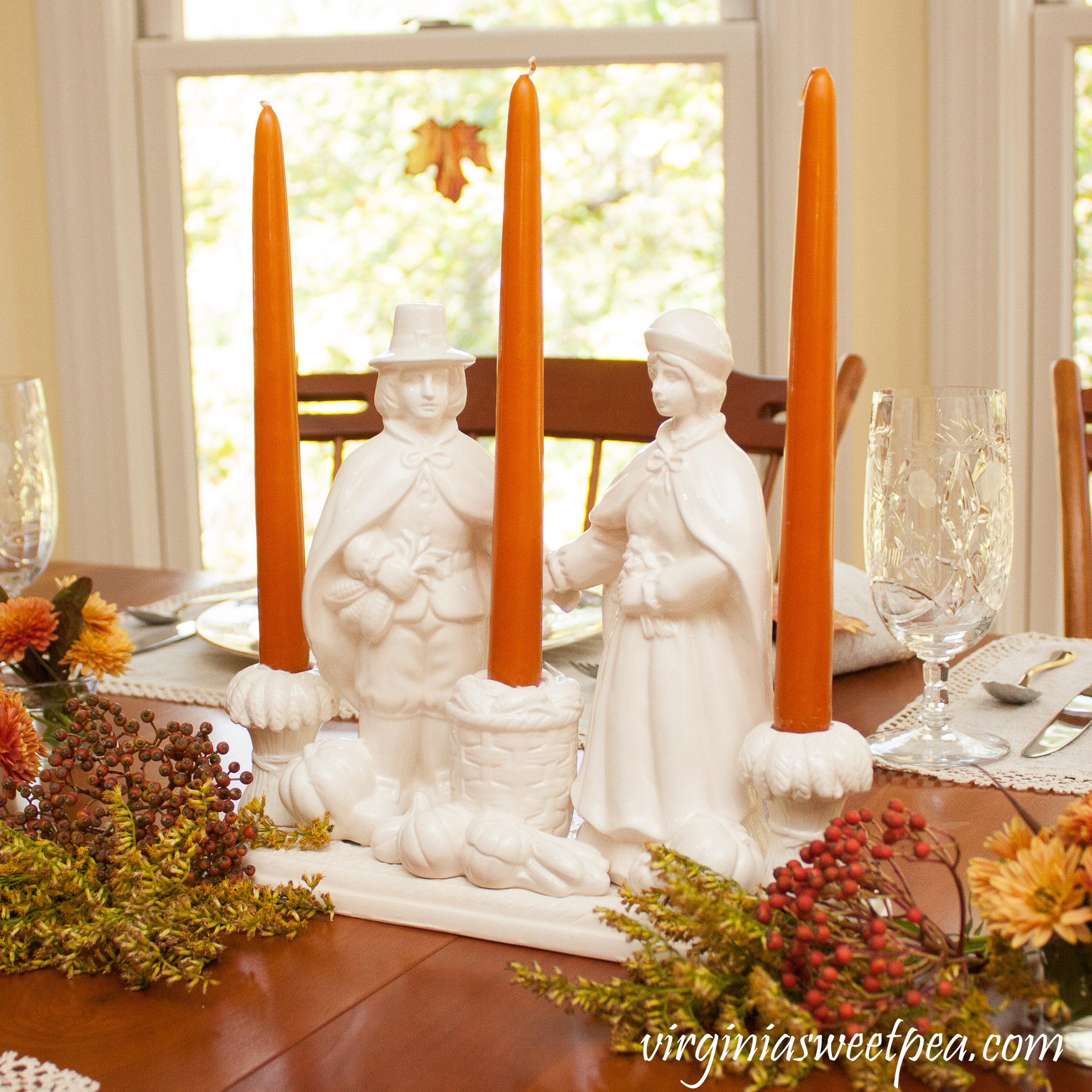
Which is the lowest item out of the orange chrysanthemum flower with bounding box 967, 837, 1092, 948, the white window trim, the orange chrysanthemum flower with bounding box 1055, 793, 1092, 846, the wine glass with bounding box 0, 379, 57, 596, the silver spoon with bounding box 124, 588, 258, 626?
the silver spoon with bounding box 124, 588, 258, 626

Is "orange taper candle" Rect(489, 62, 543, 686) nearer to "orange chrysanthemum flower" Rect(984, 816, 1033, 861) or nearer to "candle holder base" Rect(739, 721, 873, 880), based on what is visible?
"candle holder base" Rect(739, 721, 873, 880)

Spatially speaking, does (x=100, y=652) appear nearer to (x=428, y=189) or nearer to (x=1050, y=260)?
(x=428, y=189)

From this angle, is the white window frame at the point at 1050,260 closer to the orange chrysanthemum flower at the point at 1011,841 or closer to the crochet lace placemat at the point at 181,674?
the crochet lace placemat at the point at 181,674

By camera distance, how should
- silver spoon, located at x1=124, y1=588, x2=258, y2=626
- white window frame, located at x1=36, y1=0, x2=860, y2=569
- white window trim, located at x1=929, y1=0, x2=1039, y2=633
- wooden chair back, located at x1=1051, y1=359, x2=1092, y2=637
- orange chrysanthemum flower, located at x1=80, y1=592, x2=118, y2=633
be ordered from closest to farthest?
orange chrysanthemum flower, located at x1=80, y1=592, x2=118, y2=633 < silver spoon, located at x1=124, y1=588, x2=258, y2=626 < wooden chair back, located at x1=1051, y1=359, x2=1092, y2=637 < white window trim, located at x1=929, y1=0, x2=1039, y2=633 < white window frame, located at x1=36, y1=0, x2=860, y2=569

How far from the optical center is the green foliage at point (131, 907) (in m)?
0.53

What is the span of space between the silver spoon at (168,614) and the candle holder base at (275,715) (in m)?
0.58

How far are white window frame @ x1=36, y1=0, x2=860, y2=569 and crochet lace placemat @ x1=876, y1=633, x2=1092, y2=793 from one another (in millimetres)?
1042

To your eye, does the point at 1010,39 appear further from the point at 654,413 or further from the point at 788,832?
the point at 788,832

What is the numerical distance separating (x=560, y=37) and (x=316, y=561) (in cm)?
178

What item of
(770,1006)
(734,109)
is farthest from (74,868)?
(734,109)

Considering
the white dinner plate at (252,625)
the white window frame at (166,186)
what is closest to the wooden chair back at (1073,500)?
the white dinner plate at (252,625)

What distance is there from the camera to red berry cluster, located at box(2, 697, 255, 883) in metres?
0.58

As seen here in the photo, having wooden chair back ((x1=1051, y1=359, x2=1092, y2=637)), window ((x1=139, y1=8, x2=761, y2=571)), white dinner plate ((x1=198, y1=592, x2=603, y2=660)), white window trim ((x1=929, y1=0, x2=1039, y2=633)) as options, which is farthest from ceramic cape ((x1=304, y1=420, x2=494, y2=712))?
white window trim ((x1=929, y1=0, x2=1039, y2=633))

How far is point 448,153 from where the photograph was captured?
2.29 metres
